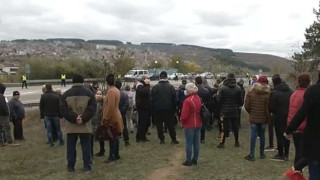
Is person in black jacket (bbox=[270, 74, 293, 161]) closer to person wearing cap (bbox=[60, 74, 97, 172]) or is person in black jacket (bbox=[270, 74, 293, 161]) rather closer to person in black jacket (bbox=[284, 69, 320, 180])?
person wearing cap (bbox=[60, 74, 97, 172])

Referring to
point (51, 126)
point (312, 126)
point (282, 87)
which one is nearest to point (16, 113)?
point (51, 126)

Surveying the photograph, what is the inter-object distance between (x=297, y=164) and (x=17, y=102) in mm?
9914

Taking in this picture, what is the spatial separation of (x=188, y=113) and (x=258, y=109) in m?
1.70

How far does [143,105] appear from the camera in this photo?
11.9 metres

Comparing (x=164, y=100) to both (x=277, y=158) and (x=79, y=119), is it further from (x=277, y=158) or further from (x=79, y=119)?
(x=79, y=119)

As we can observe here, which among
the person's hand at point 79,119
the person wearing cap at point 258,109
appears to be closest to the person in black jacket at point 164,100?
the person wearing cap at point 258,109

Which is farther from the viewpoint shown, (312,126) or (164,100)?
(164,100)

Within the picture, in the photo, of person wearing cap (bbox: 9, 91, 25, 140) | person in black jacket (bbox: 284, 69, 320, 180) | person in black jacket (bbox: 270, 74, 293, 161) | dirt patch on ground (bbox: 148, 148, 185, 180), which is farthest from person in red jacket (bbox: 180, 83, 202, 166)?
person wearing cap (bbox: 9, 91, 25, 140)

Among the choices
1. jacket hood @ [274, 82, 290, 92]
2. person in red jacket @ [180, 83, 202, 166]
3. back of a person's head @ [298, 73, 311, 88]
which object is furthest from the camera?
jacket hood @ [274, 82, 290, 92]

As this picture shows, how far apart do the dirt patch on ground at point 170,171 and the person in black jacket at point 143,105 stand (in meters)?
2.55

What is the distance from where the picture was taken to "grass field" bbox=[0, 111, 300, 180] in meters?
8.00

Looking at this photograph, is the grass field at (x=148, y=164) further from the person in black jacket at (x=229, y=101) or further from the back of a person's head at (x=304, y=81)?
the back of a person's head at (x=304, y=81)

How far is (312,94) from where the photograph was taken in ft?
15.5

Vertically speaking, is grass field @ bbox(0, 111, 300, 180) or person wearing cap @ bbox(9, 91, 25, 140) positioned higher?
person wearing cap @ bbox(9, 91, 25, 140)
